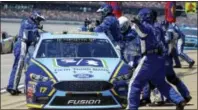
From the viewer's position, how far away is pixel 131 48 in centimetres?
1198

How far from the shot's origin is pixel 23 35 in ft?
40.4

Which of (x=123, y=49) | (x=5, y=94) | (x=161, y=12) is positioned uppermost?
(x=161, y=12)

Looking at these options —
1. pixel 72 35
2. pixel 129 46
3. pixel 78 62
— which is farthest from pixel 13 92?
pixel 78 62

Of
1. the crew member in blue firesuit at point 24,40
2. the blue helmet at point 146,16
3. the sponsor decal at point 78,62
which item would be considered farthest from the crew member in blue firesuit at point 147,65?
the crew member in blue firesuit at point 24,40

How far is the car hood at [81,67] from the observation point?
31.2ft

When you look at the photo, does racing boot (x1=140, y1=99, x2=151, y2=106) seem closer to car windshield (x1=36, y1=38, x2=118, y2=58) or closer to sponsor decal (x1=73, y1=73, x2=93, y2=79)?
car windshield (x1=36, y1=38, x2=118, y2=58)

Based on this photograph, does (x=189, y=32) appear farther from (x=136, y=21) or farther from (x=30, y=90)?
(x=136, y=21)

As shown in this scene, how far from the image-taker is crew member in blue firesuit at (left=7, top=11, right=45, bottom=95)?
40.2 feet

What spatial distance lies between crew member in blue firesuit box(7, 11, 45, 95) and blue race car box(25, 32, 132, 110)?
6.02 ft

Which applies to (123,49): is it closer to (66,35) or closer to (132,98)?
(66,35)

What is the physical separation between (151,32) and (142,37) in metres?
0.17

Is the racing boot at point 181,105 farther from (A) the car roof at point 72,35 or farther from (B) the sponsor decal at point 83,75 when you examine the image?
(A) the car roof at point 72,35

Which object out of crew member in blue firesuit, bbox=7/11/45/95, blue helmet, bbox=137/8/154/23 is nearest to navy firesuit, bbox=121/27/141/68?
crew member in blue firesuit, bbox=7/11/45/95

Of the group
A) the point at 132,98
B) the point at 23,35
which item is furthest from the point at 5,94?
the point at 132,98
